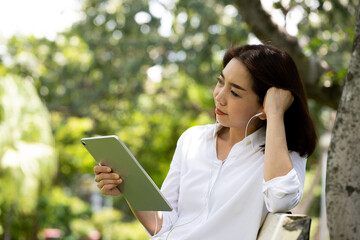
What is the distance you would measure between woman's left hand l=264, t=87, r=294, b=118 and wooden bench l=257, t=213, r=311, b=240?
0.39 m

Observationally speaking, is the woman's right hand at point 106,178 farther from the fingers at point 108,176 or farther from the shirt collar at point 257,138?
the shirt collar at point 257,138

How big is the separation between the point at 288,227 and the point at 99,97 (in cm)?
1104

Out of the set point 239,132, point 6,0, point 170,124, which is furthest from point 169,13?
point 239,132

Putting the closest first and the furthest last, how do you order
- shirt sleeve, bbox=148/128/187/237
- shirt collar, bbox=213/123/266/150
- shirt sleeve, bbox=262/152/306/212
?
shirt sleeve, bbox=262/152/306/212 < shirt collar, bbox=213/123/266/150 < shirt sleeve, bbox=148/128/187/237

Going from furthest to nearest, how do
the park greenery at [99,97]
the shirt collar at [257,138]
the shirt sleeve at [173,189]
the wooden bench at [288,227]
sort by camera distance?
1. the park greenery at [99,97]
2. the shirt sleeve at [173,189]
3. the shirt collar at [257,138]
4. the wooden bench at [288,227]

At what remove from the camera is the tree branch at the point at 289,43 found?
378 cm

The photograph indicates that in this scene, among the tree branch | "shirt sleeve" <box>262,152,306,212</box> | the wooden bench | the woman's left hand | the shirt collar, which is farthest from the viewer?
the tree branch

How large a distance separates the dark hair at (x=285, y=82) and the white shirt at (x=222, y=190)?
0.07 meters

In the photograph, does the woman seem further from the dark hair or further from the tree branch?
the tree branch

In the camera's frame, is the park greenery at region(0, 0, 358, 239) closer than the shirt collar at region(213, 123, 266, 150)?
No

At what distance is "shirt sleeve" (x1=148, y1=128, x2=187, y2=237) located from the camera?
2232 mm

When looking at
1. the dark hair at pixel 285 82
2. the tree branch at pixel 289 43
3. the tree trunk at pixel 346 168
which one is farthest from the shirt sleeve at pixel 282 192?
the tree branch at pixel 289 43

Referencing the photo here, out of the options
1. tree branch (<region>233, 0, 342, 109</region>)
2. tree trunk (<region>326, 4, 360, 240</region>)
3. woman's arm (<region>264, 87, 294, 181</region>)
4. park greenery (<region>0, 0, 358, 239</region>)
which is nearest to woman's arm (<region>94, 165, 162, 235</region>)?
woman's arm (<region>264, 87, 294, 181</region>)

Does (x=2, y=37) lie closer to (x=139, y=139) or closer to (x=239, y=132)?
(x=139, y=139)
